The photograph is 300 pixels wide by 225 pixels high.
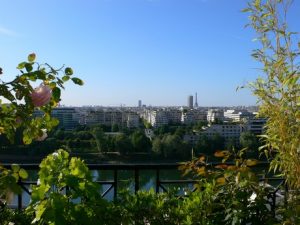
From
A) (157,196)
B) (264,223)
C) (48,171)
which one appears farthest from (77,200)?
(264,223)

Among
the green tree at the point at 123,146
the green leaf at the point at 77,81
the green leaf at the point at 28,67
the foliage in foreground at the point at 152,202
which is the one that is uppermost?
the green leaf at the point at 28,67

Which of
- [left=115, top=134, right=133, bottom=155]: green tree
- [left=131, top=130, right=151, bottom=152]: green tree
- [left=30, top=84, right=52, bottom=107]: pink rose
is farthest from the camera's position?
[left=131, top=130, right=151, bottom=152]: green tree

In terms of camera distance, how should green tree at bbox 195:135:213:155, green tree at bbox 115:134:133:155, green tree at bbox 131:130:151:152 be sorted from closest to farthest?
1. green tree at bbox 195:135:213:155
2. green tree at bbox 115:134:133:155
3. green tree at bbox 131:130:151:152

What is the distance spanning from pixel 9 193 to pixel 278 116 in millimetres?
906

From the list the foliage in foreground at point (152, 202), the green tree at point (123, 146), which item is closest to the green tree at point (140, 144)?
the green tree at point (123, 146)

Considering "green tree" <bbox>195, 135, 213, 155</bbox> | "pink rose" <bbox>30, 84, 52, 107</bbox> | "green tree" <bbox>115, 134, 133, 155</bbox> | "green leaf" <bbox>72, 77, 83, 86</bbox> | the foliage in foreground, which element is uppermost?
"green leaf" <bbox>72, 77, 83, 86</bbox>

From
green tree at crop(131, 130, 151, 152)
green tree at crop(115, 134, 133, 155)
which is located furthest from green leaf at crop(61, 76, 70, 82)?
green tree at crop(131, 130, 151, 152)

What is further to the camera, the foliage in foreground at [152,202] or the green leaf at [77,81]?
the foliage in foreground at [152,202]

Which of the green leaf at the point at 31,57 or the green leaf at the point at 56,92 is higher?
the green leaf at the point at 31,57

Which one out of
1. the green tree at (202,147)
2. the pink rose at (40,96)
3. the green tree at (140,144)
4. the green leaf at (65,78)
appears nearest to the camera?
the pink rose at (40,96)

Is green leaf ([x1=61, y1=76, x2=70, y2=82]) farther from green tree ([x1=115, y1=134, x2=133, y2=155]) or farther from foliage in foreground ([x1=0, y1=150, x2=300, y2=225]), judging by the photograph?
green tree ([x1=115, y1=134, x2=133, y2=155])

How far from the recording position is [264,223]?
154 cm

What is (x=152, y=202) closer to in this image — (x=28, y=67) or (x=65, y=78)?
(x=65, y=78)

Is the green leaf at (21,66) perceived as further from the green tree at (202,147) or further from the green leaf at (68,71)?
the green tree at (202,147)
